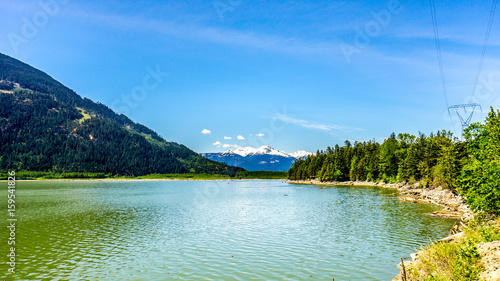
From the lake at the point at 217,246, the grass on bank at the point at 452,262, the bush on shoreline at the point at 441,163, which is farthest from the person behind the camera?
the bush on shoreline at the point at 441,163

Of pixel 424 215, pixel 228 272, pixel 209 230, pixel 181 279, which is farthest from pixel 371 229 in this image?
pixel 181 279

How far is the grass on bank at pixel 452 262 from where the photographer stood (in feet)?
51.1

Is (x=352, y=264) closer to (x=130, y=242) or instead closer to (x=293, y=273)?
(x=293, y=273)

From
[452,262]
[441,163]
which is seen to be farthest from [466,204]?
[452,262]

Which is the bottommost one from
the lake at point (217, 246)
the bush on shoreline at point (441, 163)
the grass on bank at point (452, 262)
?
the lake at point (217, 246)

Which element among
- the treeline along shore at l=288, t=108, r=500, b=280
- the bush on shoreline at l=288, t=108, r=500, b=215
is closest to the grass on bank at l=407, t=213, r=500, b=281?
the treeline along shore at l=288, t=108, r=500, b=280

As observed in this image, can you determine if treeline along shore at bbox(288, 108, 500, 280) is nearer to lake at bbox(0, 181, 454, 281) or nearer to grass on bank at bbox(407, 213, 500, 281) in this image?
grass on bank at bbox(407, 213, 500, 281)

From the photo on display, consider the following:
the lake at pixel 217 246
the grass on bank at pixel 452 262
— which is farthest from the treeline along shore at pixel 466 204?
the lake at pixel 217 246

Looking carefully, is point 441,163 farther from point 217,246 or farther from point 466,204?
point 217,246

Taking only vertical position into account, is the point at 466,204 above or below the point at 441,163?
below

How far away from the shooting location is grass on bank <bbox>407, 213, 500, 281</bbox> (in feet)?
51.1

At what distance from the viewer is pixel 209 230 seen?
39.1 metres

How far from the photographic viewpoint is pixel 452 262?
1661 centimetres

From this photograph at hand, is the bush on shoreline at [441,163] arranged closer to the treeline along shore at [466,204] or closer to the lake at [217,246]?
the treeline along shore at [466,204]
